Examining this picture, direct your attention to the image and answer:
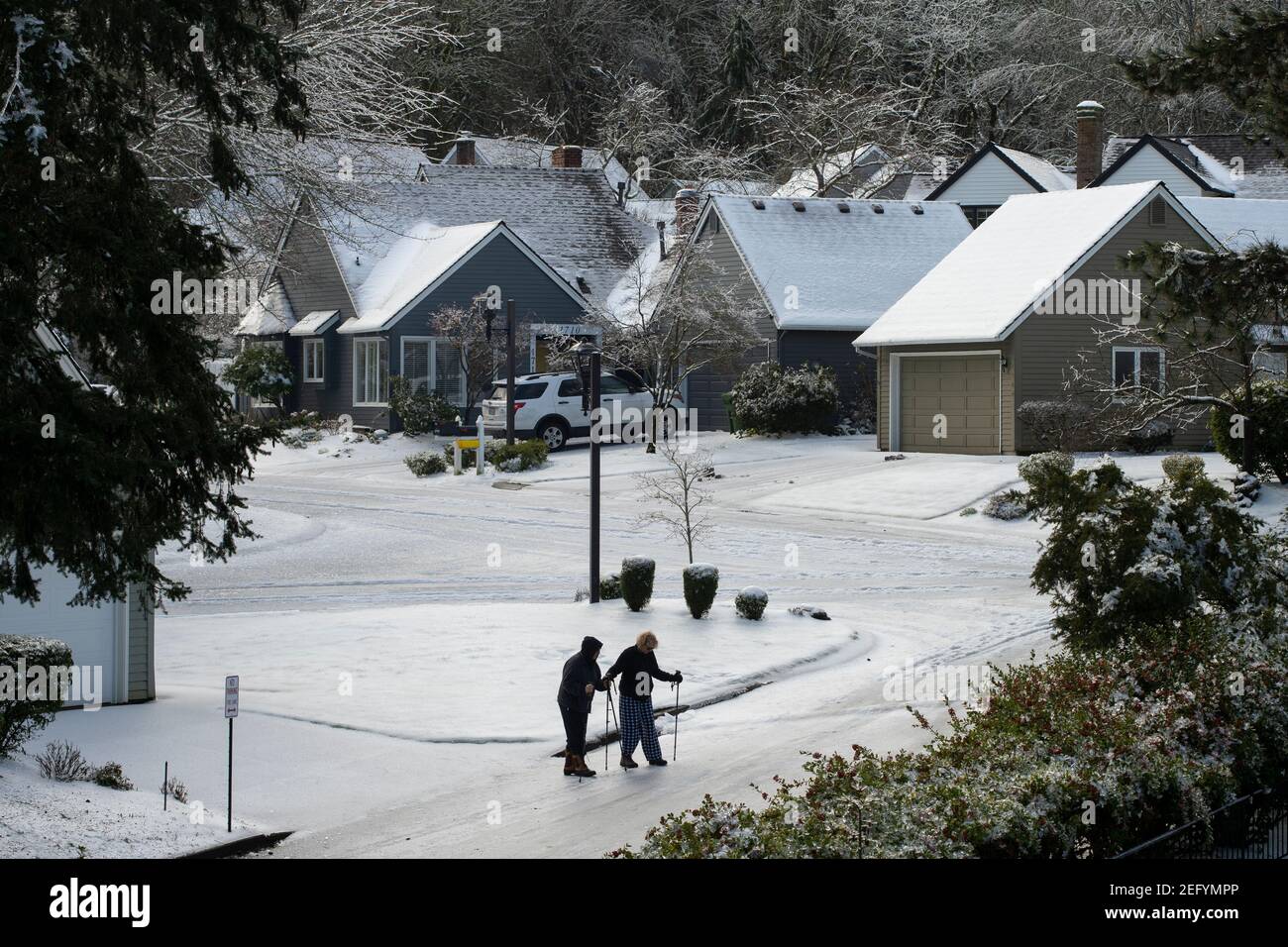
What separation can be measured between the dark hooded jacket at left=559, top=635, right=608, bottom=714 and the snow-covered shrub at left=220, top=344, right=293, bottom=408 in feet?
120

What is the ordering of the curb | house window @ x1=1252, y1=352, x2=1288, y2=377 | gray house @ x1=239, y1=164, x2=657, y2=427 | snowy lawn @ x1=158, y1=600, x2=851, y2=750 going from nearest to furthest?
the curb → snowy lawn @ x1=158, y1=600, x2=851, y2=750 → house window @ x1=1252, y1=352, x2=1288, y2=377 → gray house @ x1=239, y1=164, x2=657, y2=427

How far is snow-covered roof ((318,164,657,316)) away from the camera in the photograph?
5062cm

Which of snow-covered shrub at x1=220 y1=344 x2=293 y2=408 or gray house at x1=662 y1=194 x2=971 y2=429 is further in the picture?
snow-covered shrub at x1=220 y1=344 x2=293 y2=408

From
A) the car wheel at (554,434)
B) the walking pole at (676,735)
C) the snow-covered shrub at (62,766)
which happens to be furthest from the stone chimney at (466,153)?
the snow-covered shrub at (62,766)

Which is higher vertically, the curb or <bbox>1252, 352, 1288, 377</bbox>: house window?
<bbox>1252, 352, 1288, 377</bbox>: house window

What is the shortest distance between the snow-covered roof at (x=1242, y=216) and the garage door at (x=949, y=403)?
28.4 ft

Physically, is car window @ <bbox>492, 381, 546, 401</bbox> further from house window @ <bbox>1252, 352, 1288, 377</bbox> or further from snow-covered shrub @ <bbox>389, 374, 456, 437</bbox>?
house window @ <bbox>1252, 352, 1288, 377</bbox>

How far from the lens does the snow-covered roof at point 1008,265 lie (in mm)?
37500

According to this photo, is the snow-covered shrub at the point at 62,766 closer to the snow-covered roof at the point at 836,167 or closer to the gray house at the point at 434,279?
the gray house at the point at 434,279

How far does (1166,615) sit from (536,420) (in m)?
28.4

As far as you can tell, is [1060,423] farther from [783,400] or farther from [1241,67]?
[1241,67]

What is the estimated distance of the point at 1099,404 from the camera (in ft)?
120

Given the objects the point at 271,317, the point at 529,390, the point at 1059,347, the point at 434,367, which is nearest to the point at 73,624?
the point at 529,390

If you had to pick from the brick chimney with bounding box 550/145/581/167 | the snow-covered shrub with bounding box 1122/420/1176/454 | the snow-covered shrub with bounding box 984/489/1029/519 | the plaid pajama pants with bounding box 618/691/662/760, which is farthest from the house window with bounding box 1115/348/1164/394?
the brick chimney with bounding box 550/145/581/167
